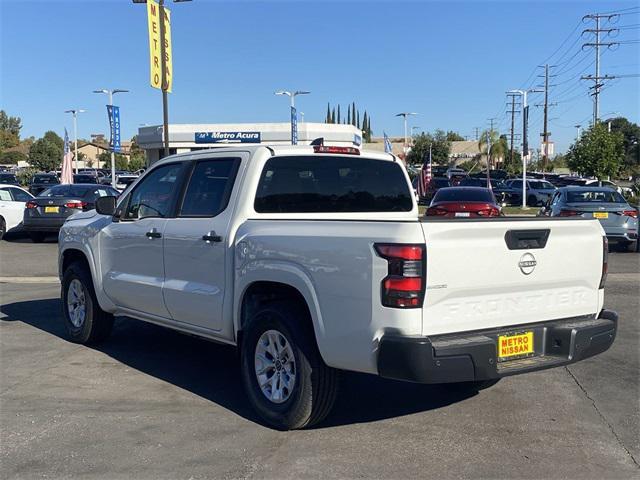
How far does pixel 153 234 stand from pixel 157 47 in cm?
1517

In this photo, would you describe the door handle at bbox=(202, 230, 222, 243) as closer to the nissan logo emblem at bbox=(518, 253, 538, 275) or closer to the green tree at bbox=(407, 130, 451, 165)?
the nissan logo emblem at bbox=(518, 253, 538, 275)

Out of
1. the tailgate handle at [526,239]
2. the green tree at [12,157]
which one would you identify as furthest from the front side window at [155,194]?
the green tree at [12,157]

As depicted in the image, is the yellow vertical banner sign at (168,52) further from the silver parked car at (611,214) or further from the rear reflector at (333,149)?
the rear reflector at (333,149)

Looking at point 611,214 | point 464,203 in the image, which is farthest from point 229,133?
point 611,214

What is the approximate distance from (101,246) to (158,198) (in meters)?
1.05

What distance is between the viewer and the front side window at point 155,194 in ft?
19.7

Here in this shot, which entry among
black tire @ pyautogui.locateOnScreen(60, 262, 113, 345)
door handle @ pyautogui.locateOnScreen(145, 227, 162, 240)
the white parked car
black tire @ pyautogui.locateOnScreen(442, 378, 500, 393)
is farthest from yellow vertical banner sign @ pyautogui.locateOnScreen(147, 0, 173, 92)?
black tire @ pyautogui.locateOnScreen(442, 378, 500, 393)

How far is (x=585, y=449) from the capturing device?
4.45 meters

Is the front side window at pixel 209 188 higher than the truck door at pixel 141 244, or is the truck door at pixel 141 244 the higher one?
the front side window at pixel 209 188

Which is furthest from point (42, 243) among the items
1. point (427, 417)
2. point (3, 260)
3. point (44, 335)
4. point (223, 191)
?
point (427, 417)

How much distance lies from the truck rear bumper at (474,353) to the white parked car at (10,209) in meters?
17.0

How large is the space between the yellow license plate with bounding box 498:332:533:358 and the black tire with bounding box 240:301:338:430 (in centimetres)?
109

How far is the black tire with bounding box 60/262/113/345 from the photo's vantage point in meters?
7.04

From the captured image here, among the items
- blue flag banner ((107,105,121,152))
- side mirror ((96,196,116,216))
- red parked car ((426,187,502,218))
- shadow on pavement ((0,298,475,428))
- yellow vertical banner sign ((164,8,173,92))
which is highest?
yellow vertical banner sign ((164,8,173,92))
